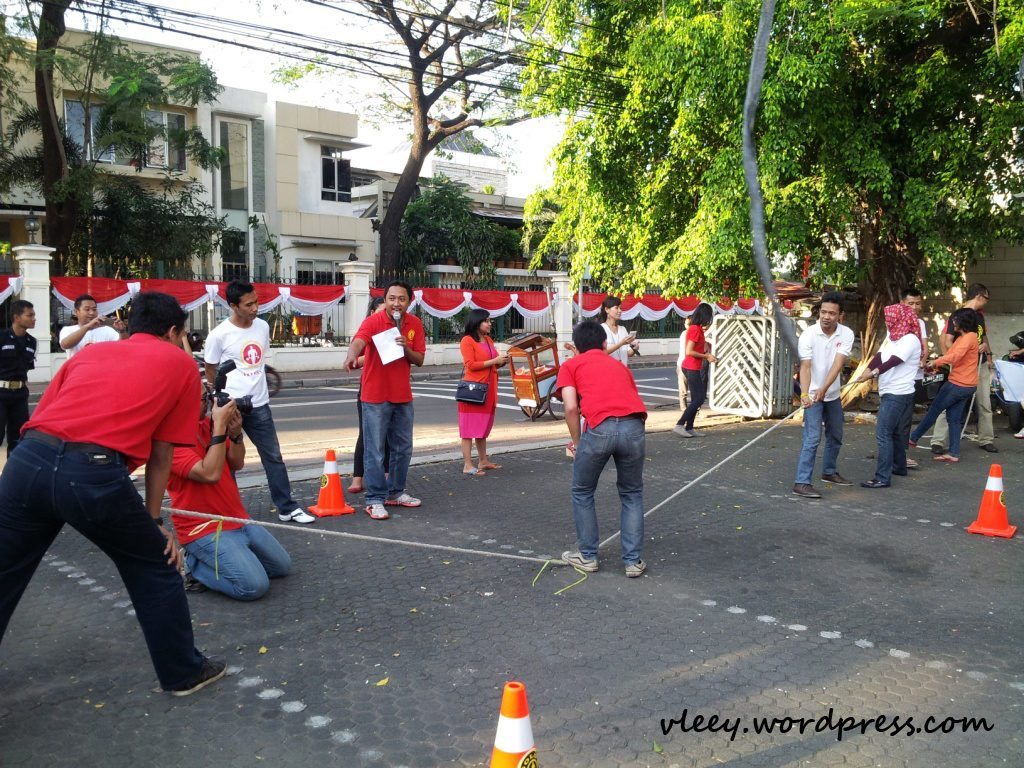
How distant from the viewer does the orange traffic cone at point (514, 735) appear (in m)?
2.61

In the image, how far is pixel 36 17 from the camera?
61.4 feet

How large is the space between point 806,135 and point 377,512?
7956 mm

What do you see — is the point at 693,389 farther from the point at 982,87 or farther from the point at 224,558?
the point at 224,558

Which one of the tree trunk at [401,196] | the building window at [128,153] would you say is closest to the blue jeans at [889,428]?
the building window at [128,153]

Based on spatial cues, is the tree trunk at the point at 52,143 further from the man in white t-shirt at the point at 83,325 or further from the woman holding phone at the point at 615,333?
the woman holding phone at the point at 615,333

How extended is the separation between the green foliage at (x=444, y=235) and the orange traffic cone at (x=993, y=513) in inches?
987

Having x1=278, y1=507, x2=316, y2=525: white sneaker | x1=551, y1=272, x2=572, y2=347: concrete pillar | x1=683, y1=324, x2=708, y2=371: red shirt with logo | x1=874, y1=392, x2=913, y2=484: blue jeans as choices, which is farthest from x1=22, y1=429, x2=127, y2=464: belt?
x1=551, y1=272, x2=572, y2=347: concrete pillar

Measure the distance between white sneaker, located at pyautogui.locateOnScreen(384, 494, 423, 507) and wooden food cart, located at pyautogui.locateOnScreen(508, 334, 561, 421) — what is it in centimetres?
565

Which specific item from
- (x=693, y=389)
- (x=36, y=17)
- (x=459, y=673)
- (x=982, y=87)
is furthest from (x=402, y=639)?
(x=36, y=17)

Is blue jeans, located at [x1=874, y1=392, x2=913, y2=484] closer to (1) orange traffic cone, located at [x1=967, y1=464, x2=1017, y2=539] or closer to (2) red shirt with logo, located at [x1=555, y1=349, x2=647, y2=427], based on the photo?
(1) orange traffic cone, located at [x1=967, y1=464, x2=1017, y2=539]

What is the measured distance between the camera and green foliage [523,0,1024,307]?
10703mm

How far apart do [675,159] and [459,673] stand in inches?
410

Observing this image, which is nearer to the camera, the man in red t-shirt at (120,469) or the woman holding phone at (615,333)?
the man in red t-shirt at (120,469)

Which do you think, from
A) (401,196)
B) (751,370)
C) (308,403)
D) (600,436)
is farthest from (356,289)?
(600,436)
